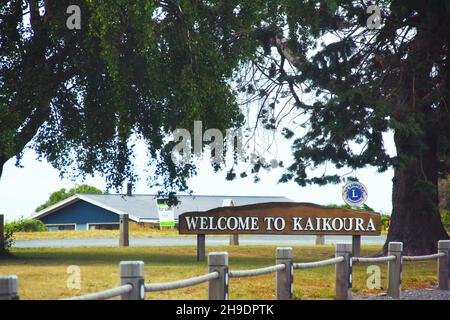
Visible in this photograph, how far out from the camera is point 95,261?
25.7m

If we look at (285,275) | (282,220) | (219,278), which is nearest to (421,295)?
(285,275)

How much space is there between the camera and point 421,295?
18.0 meters

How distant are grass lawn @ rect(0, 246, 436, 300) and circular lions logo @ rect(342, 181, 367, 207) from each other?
7.74 feet

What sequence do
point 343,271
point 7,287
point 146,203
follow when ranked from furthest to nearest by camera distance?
point 146,203, point 343,271, point 7,287

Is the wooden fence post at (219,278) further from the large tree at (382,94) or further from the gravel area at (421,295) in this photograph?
the large tree at (382,94)

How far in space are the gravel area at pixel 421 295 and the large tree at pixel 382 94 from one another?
524cm

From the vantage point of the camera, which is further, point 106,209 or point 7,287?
point 106,209

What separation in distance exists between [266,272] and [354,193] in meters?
14.4

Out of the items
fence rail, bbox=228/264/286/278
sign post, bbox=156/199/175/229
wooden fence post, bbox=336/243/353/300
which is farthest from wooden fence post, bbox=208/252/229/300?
sign post, bbox=156/199/175/229

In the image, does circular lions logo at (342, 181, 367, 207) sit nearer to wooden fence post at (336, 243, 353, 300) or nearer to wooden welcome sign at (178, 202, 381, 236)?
wooden welcome sign at (178, 202, 381, 236)

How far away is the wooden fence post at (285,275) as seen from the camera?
45.6 feet

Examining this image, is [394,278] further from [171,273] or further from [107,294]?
[107,294]

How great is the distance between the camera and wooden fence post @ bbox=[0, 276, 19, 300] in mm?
8047

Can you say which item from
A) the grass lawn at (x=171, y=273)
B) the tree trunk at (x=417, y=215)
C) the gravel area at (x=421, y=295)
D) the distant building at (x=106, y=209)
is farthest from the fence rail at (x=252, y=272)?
the distant building at (x=106, y=209)
